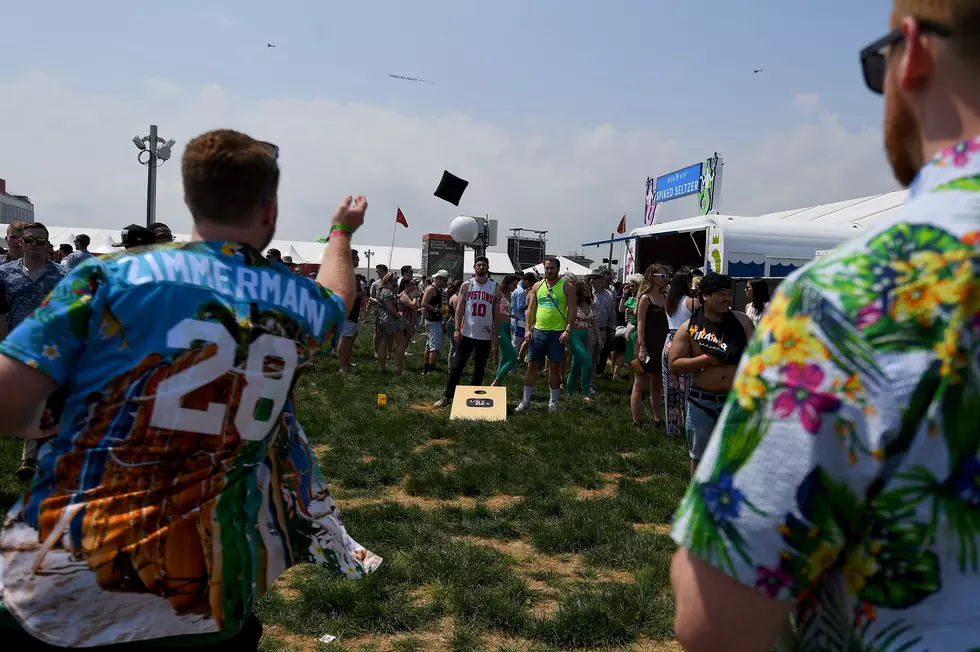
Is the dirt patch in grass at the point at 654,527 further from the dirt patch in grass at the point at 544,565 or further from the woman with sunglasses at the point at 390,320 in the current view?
the woman with sunglasses at the point at 390,320

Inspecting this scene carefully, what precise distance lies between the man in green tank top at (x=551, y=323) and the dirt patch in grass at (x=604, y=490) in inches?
100

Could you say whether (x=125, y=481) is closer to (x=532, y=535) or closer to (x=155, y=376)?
(x=155, y=376)

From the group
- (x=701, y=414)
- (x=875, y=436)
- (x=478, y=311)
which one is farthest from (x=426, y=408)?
(x=875, y=436)

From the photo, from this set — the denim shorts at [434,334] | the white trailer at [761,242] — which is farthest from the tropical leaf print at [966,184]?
the white trailer at [761,242]

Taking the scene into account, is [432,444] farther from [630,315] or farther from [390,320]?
[630,315]

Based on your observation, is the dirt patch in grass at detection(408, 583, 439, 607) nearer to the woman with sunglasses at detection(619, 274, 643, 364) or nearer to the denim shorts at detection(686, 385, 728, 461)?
the denim shorts at detection(686, 385, 728, 461)

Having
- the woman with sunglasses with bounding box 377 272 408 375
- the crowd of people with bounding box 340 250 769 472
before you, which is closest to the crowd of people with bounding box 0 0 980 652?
the crowd of people with bounding box 340 250 769 472

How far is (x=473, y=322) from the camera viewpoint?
9.33m

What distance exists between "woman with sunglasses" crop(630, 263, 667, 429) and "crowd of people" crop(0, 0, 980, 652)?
254 inches

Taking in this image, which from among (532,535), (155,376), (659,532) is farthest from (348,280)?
(659,532)

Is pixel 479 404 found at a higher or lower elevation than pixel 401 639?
higher

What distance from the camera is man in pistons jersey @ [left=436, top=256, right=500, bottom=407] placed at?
30.6ft

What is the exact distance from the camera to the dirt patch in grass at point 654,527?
4997mm

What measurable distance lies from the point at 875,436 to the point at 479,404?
7.99 metres
